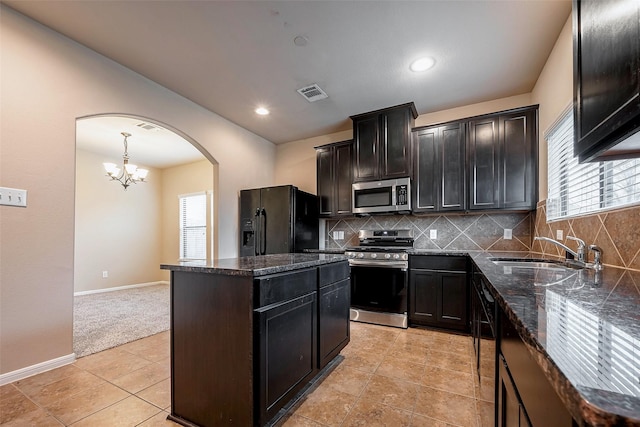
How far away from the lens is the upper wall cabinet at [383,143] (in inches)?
135

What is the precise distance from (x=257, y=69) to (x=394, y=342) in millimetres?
3096

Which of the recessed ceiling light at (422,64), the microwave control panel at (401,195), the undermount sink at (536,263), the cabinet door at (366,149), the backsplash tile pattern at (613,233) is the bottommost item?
the undermount sink at (536,263)

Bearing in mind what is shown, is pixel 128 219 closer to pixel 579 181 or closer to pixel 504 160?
pixel 504 160

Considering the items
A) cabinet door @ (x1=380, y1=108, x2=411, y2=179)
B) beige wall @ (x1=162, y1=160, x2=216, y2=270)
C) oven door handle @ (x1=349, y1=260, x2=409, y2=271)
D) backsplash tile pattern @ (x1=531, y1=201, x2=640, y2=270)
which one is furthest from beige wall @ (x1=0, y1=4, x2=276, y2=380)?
backsplash tile pattern @ (x1=531, y1=201, x2=640, y2=270)

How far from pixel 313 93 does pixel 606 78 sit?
2.70m

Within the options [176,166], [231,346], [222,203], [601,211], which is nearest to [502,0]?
[601,211]

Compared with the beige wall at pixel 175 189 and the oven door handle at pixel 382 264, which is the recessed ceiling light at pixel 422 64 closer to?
the oven door handle at pixel 382 264

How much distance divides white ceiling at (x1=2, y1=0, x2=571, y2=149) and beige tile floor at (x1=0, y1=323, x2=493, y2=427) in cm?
257

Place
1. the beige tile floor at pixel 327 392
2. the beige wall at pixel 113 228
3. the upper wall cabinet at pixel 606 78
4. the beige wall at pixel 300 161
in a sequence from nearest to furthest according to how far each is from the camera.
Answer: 1. the upper wall cabinet at pixel 606 78
2. the beige tile floor at pixel 327 392
3. the beige wall at pixel 300 161
4. the beige wall at pixel 113 228

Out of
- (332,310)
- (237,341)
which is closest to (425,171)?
(332,310)

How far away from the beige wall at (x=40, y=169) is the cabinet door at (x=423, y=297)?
10.8ft

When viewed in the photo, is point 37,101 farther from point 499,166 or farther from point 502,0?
point 499,166

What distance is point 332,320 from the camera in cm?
216

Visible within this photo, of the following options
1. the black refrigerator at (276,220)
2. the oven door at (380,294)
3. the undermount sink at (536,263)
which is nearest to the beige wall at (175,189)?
the black refrigerator at (276,220)
